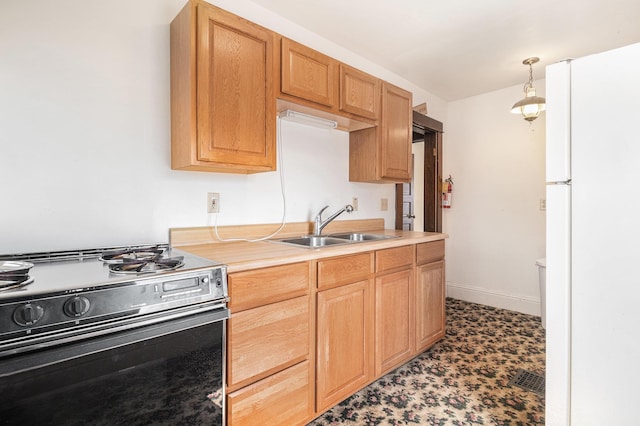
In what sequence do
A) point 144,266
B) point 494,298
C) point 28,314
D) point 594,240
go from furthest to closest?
point 494,298
point 594,240
point 144,266
point 28,314

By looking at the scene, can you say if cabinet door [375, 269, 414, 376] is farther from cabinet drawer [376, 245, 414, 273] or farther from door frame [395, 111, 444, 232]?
door frame [395, 111, 444, 232]

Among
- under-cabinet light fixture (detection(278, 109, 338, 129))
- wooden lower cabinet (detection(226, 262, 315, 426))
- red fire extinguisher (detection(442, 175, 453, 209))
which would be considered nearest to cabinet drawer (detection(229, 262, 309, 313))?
wooden lower cabinet (detection(226, 262, 315, 426))

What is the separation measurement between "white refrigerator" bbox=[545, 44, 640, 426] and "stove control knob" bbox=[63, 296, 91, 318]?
179 centimetres

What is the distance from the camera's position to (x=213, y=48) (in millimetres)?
1585

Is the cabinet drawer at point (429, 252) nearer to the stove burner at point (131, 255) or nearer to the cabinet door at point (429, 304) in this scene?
the cabinet door at point (429, 304)

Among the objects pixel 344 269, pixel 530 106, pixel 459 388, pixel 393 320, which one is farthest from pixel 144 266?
pixel 530 106

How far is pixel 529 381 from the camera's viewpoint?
6.91 ft

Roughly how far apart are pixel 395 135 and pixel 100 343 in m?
2.35

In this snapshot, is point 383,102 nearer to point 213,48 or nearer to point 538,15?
point 538,15

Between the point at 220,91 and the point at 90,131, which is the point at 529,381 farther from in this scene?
the point at 90,131

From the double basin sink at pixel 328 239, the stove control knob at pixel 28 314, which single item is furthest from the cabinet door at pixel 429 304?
the stove control knob at pixel 28 314

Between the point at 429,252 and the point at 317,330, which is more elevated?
the point at 429,252

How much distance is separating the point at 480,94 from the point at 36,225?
415 cm

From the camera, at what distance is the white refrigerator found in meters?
1.27
